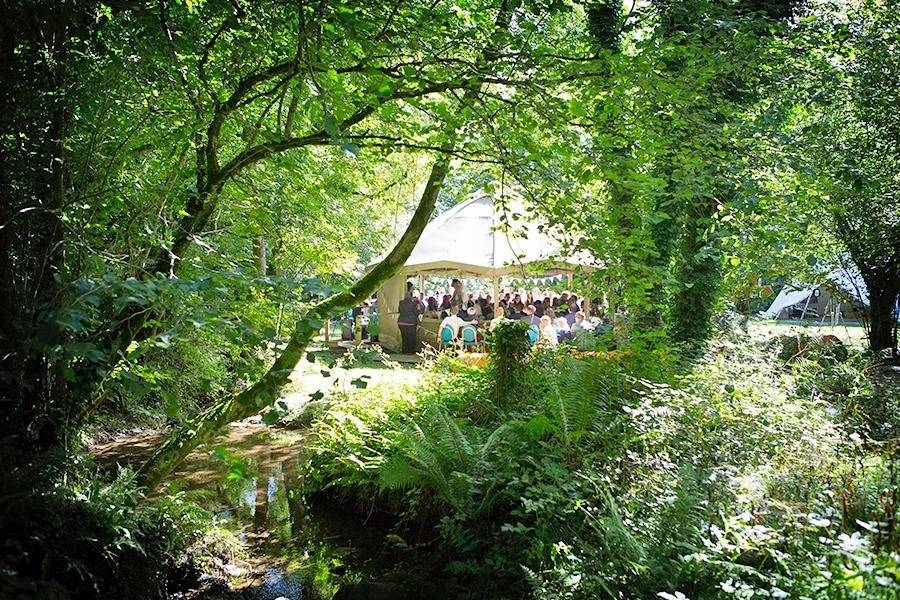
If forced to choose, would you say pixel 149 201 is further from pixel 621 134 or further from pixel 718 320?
pixel 718 320

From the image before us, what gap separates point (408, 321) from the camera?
18.9 m

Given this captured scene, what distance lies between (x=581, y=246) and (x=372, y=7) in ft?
7.26

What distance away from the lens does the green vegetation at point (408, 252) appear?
364 cm

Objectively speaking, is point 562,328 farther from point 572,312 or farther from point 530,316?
point 530,316

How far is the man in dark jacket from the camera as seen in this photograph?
18881 mm

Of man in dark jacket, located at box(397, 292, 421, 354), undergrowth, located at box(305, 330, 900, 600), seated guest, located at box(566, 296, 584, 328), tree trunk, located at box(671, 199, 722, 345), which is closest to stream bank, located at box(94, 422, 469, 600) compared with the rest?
undergrowth, located at box(305, 330, 900, 600)

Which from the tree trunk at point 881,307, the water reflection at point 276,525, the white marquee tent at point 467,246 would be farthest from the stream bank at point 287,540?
the tree trunk at point 881,307

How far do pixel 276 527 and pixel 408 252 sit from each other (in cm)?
336

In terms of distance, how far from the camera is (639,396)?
22.2 ft

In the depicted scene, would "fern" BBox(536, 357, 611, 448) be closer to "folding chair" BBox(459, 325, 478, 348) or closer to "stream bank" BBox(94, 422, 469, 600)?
"stream bank" BBox(94, 422, 469, 600)

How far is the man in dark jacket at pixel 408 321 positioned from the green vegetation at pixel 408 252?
451 inches

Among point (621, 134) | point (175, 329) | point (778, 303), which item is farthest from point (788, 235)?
point (778, 303)

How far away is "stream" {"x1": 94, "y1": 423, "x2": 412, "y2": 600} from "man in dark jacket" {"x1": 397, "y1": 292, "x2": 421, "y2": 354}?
9.11 metres

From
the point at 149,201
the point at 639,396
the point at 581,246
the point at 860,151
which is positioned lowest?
the point at 639,396
